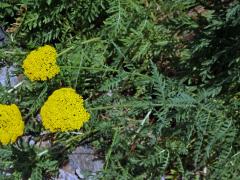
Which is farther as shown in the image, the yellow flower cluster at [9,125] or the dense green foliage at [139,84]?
the dense green foliage at [139,84]

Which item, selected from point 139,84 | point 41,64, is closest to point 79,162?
point 139,84

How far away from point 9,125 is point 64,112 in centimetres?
45

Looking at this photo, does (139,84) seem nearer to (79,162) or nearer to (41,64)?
(41,64)

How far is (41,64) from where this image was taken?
3.62m

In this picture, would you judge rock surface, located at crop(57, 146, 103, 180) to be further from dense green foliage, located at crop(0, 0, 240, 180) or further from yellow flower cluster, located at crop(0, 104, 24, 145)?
yellow flower cluster, located at crop(0, 104, 24, 145)

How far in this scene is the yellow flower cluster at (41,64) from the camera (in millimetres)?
3617

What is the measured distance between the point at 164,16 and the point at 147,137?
115cm

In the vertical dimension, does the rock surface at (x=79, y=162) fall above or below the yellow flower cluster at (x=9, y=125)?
below

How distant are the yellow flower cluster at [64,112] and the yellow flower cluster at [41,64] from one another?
257mm

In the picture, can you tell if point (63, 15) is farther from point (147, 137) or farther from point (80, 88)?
point (147, 137)

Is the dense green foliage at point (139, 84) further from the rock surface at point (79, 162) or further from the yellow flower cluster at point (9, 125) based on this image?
the yellow flower cluster at point (9, 125)

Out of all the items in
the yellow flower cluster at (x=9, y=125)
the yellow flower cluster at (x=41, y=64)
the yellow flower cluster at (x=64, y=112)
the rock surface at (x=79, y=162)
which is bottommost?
the rock surface at (x=79, y=162)

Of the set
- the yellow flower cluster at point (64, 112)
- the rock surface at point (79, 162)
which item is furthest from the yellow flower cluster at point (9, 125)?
the rock surface at point (79, 162)

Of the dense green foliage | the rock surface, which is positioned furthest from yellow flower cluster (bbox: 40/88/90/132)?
the rock surface
